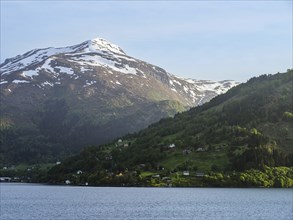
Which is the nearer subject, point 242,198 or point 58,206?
point 58,206

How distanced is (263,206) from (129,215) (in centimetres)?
3695

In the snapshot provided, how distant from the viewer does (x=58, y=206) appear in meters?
127

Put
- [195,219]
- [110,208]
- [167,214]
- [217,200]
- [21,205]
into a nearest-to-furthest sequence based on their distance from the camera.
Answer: [195,219]
[167,214]
[110,208]
[21,205]
[217,200]

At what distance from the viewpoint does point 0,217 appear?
101 meters

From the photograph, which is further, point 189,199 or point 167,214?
point 189,199

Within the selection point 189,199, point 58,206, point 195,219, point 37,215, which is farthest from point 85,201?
point 195,219

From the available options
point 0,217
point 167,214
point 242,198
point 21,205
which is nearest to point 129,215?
point 167,214

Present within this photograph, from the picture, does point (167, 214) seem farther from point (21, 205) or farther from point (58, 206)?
point (21, 205)

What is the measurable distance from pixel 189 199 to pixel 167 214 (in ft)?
121

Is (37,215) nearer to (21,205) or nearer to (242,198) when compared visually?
(21,205)

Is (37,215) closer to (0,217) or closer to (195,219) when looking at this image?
(0,217)

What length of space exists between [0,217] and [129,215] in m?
24.0

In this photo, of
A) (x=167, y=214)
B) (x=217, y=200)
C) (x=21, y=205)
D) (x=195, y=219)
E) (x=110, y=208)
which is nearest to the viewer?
(x=195, y=219)

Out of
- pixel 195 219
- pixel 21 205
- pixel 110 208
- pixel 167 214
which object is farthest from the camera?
pixel 21 205
